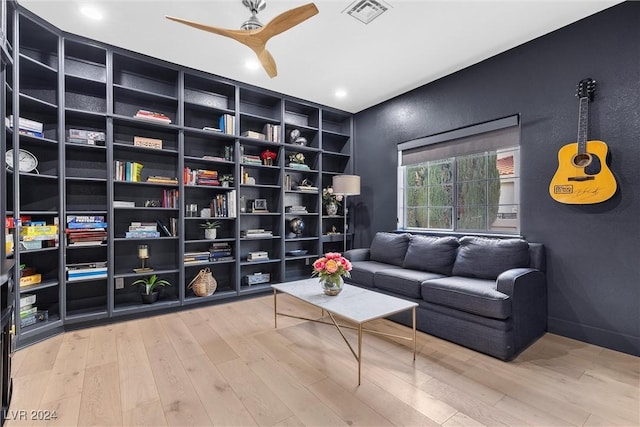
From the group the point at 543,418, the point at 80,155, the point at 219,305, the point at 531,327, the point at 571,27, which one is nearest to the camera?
the point at 543,418

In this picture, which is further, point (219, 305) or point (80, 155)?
point (219, 305)

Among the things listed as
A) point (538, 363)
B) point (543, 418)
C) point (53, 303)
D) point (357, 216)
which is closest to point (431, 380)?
point (543, 418)

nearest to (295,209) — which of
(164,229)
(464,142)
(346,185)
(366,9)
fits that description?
(346,185)

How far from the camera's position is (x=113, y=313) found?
297 centimetres

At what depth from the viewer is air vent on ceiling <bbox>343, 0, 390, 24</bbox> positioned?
2.34 m

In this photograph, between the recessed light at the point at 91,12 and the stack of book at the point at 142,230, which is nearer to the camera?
the recessed light at the point at 91,12

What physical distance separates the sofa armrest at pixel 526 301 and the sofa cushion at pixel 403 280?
682mm

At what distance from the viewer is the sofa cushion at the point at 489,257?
2.71m

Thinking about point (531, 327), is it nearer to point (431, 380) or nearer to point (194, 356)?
point (431, 380)

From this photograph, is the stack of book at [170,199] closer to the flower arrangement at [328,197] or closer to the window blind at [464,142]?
the flower arrangement at [328,197]

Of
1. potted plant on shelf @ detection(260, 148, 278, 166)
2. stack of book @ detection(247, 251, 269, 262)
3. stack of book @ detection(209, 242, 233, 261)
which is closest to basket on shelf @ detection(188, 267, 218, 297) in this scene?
stack of book @ detection(209, 242, 233, 261)

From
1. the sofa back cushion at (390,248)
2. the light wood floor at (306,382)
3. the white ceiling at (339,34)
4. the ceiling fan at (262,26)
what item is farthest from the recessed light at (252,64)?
the light wood floor at (306,382)

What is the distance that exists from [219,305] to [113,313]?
3.49 ft

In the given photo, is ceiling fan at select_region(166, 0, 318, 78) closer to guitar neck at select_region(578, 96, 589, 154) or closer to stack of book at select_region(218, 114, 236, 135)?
stack of book at select_region(218, 114, 236, 135)
